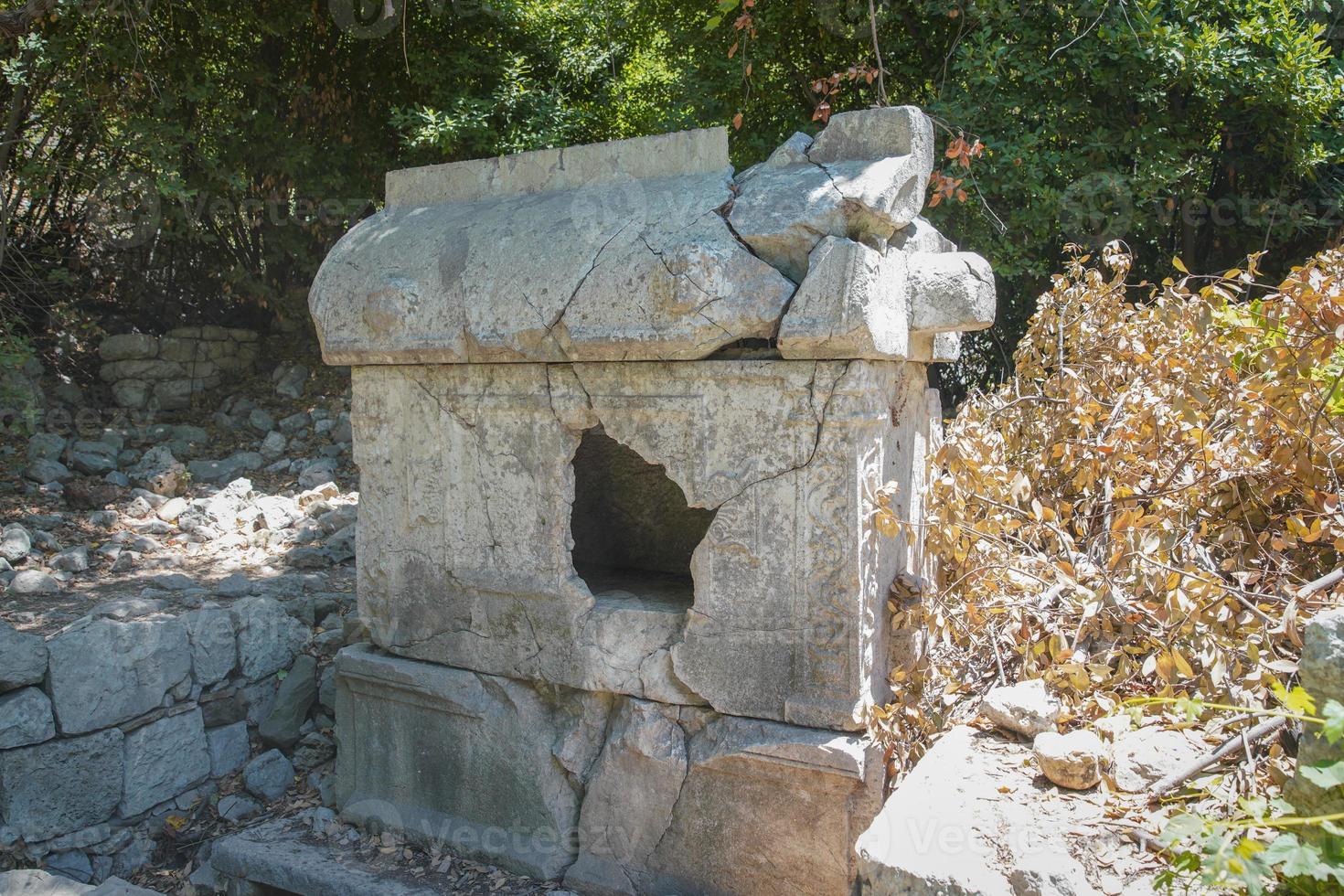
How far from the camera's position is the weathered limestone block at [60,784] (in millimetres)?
3365

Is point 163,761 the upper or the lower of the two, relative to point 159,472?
lower

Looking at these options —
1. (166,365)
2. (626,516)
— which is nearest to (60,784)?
(626,516)

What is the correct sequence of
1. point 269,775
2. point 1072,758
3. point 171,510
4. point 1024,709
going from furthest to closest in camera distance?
point 171,510 → point 269,775 → point 1024,709 → point 1072,758

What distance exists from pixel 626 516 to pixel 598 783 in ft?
4.39

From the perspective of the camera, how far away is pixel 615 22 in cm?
765

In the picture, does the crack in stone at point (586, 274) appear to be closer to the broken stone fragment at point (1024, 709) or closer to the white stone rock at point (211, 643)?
the broken stone fragment at point (1024, 709)

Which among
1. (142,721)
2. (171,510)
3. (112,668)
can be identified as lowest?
(142,721)

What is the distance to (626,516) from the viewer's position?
427 cm

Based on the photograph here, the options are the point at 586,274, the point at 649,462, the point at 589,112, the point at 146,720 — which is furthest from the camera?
the point at 589,112

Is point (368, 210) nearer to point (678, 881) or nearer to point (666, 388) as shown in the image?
point (666, 388)

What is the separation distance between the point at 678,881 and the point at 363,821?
1.23 m

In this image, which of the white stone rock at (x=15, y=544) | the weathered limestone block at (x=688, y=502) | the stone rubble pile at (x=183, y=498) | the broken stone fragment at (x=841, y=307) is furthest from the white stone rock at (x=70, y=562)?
the broken stone fragment at (x=841, y=307)

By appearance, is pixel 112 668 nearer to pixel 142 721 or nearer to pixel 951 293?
pixel 142 721

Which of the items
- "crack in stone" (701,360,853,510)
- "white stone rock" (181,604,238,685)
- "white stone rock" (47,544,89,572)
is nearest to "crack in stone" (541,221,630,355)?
"crack in stone" (701,360,853,510)
